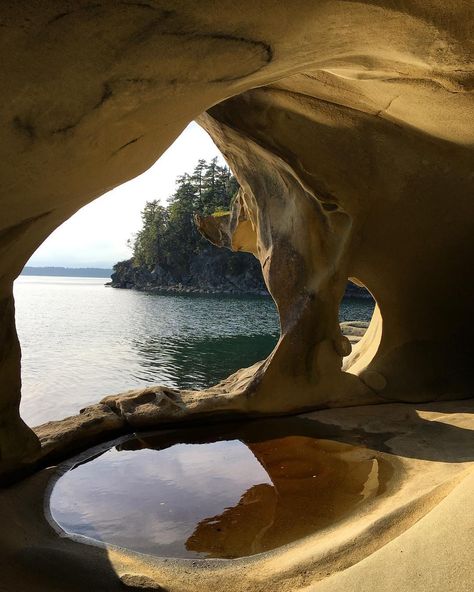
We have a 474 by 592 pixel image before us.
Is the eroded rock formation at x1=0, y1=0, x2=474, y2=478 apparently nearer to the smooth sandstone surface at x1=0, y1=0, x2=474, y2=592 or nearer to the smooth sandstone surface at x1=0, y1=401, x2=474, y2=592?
the smooth sandstone surface at x1=0, y1=0, x2=474, y2=592

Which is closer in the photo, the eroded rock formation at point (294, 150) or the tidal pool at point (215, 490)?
the eroded rock formation at point (294, 150)

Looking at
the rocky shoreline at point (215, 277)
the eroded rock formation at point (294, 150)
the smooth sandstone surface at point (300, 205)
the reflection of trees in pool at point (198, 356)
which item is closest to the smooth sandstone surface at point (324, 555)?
the smooth sandstone surface at point (300, 205)

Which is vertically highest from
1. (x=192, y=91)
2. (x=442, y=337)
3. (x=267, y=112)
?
(x=267, y=112)

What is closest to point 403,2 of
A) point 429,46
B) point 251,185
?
point 429,46

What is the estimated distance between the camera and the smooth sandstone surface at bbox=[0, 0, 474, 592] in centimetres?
237

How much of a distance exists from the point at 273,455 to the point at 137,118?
377 cm

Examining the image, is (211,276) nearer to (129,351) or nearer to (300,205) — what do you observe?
(129,351)

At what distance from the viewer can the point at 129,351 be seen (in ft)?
57.5

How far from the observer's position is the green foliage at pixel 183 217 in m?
50.0

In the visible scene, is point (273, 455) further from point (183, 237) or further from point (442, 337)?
point (183, 237)

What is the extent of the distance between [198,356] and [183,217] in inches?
1479

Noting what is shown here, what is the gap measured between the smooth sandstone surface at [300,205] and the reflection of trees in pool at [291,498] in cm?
32

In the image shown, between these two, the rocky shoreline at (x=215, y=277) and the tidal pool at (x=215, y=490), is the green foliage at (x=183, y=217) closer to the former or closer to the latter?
the rocky shoreline at (x=215, y=277)

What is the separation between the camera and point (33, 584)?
2701 mm
